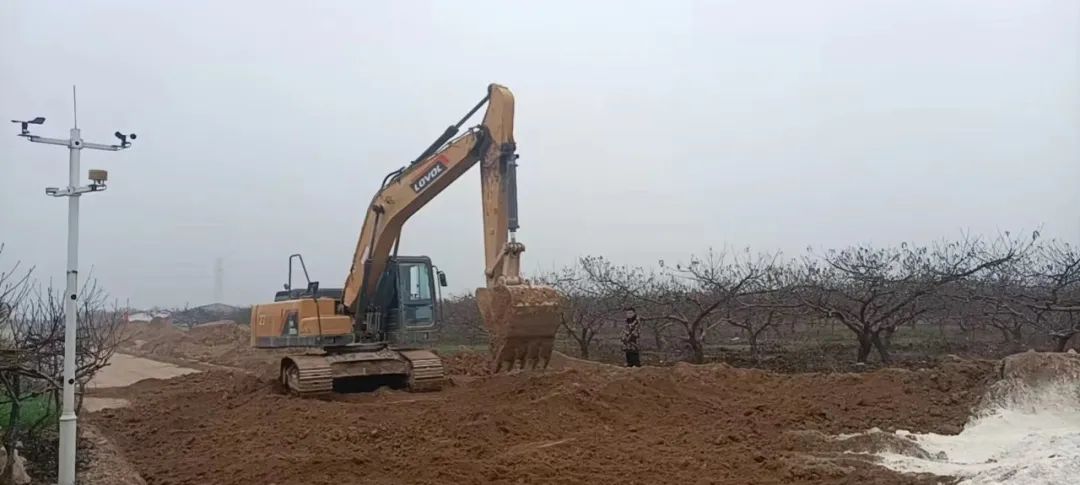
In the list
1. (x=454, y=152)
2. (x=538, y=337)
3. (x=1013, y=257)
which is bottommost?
(x=538, y=337)

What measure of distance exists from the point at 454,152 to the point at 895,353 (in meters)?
11.3

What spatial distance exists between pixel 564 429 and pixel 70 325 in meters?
4.87

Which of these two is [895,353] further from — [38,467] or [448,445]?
[38,467]

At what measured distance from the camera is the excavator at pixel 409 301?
11297 mm

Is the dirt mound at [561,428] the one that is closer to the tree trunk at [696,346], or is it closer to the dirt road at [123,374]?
the dirt road at [123,374]

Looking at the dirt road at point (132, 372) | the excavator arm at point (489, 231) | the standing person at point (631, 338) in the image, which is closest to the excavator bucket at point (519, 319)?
the excavator arm at point (489, 231)

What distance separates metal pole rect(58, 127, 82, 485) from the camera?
644cm

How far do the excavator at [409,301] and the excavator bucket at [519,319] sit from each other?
1 cm

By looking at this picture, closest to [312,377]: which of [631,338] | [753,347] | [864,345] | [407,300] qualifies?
[407,300]

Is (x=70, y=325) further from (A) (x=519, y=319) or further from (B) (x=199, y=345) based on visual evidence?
(B) (x=199, y=345)

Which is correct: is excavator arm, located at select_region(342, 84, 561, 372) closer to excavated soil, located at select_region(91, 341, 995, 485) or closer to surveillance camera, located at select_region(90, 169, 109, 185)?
excavated soil, located at select_region(91, 341, 995, 485)

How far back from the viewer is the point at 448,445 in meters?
8.58

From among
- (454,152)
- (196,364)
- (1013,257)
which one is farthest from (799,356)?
(196,364)

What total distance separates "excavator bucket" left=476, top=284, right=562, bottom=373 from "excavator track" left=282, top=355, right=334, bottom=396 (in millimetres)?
2707
